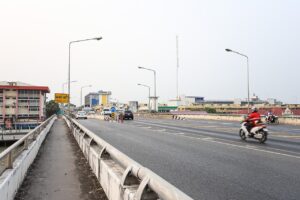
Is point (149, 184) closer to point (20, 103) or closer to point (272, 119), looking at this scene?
point (272, 119)

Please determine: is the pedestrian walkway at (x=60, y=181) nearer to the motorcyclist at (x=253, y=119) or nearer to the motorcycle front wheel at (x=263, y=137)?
the motorcycle front wheel at (x=263, y=137)

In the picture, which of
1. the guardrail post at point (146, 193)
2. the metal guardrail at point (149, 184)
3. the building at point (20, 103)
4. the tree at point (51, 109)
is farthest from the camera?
the tree at point (51, 109)

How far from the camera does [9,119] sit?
4428 cm

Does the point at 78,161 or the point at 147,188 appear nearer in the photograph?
the point at 147,188

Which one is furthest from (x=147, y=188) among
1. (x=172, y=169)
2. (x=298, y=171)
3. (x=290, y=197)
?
(x=298, y=171)

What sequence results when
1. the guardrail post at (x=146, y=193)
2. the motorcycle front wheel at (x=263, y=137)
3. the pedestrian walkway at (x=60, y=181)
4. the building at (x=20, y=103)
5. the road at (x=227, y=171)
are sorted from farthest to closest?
1. the building at (x=20, y=103)
2. the motorcycle front wheel at (x=263, y=137)
3. the pedestrian walkway at (x=60, y=181)
4. the road at (x=227, y=171)
5. the guardrail post at (x=146, y=193)

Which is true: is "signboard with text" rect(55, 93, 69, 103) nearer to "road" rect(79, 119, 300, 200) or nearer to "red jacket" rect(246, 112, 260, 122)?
"red jacket" rect(246, 112, 260, 122)

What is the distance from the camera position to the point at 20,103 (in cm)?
4588

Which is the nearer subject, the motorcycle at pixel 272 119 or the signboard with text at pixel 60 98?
the motorcycle at pixel 272 119

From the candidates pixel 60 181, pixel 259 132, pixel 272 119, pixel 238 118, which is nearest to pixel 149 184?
pixel 60 181

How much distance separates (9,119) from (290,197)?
43.9 metres

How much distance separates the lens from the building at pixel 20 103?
144 ft

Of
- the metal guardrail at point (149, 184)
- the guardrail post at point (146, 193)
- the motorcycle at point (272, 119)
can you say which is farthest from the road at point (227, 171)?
the motorcycle at point (272, 119)

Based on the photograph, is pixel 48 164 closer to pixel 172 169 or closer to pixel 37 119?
pixel 172 169
